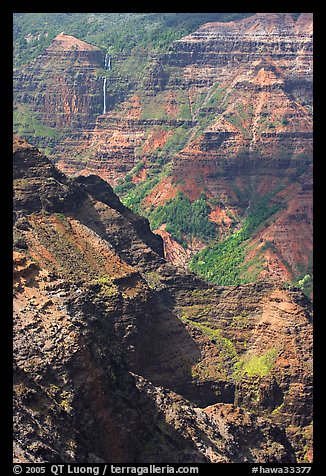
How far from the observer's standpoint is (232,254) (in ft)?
501

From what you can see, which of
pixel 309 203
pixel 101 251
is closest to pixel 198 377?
pixel 101 251

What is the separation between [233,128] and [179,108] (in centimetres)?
1862

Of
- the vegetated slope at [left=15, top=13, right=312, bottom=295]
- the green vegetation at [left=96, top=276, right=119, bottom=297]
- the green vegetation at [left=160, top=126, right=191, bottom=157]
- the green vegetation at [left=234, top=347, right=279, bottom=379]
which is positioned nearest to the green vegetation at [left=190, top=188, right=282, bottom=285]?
the vegetated slope at [left=15, top=13, right=312, bottom=295]

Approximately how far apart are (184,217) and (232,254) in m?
18.4

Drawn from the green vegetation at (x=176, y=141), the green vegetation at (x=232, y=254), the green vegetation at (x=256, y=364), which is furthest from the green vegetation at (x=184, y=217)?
the green vegetation at (x=256, y=364)

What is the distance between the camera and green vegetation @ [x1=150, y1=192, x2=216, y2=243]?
547ft

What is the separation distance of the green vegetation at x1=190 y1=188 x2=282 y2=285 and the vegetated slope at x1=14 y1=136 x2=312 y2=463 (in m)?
39.0

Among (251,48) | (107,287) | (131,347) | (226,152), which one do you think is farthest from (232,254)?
(131,347)

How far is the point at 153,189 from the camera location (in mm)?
Result: 180500

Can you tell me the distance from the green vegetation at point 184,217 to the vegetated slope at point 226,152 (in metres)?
0.15

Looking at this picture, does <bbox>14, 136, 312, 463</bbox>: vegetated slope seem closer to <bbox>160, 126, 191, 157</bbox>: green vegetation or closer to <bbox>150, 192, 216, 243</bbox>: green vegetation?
<bbox>150, 192, 216, 243</bbox>: green vegetation

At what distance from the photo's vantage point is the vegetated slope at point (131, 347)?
201ft

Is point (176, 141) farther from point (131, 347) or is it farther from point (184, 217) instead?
point (131, 347)
